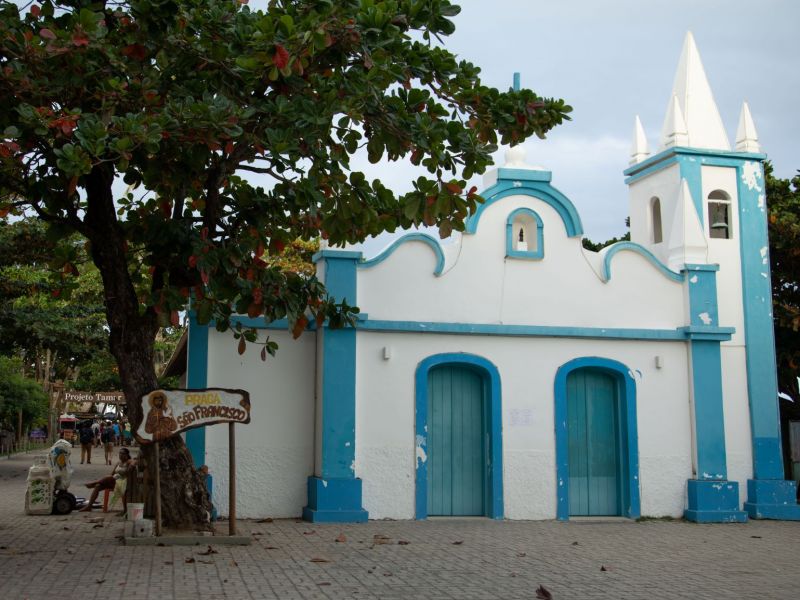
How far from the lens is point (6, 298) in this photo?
1988 centimetres

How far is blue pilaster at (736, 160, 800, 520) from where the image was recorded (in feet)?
48.2

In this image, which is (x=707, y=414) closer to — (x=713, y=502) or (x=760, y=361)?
(x=713, y=502)

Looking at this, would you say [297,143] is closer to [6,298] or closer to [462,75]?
[462,75]

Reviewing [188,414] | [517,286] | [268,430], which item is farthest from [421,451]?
[188,414]

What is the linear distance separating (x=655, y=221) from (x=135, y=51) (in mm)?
10621

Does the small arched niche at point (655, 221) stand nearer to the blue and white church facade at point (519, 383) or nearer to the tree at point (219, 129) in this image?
the blue and white church facade at point (519, 383)

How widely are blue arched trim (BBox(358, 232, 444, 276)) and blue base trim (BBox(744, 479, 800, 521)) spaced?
6.31 m

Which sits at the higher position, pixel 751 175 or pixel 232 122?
pixel 751 175

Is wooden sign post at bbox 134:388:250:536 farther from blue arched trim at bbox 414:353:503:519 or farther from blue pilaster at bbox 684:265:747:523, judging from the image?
blue pilaster at bbox 684:265:747:523

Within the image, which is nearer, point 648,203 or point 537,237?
point 537,237

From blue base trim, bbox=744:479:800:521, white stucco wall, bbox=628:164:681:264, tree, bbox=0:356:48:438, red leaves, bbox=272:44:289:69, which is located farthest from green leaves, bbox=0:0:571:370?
tree, bbox=0:356:48:438

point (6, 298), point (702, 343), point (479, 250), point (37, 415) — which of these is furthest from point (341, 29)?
point (37, 415)

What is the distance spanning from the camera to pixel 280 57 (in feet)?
28.3

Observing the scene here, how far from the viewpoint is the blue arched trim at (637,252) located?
14.6 metres
